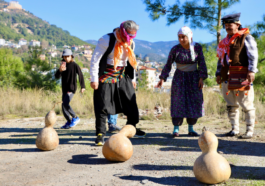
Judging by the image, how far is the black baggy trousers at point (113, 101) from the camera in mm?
4242

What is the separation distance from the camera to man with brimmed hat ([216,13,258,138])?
4367 mm

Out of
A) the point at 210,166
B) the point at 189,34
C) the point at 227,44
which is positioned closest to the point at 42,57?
the point at 189,34

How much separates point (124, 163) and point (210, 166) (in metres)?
1.26

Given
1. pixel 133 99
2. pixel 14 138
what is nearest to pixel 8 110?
pixel 14 138

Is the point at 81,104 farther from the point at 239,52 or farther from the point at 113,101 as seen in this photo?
the point at 239,52

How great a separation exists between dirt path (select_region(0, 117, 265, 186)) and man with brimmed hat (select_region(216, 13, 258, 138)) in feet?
2.41

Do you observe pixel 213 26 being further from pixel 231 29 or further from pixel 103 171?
pixel 103 171

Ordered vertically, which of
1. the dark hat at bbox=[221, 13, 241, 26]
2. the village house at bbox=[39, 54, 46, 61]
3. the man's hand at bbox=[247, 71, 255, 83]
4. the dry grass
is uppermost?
the village house at bbox=[39, 54, 46, 61]

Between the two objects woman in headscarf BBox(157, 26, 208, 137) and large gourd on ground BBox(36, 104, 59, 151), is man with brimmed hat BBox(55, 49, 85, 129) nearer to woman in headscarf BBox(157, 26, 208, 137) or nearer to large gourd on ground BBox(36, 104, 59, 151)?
large gourd on ground BBox(36, 104, 59, 151)

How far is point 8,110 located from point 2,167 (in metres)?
6.44

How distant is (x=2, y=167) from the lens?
3312mm

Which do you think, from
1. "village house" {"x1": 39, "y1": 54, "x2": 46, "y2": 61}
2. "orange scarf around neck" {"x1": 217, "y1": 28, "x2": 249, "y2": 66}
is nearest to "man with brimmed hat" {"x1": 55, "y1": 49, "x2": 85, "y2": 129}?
"orange scarf around neck" {"x1": 217, "y1": 28, "x2": 249, "y2": 66}

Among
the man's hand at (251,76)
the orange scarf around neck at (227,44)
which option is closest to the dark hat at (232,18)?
the orange scarf around neck at (227,44)

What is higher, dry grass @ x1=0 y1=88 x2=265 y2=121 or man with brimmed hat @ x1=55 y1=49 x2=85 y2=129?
man with brimmed hat @ x1=55 y1=49 x2=85 y2=129
